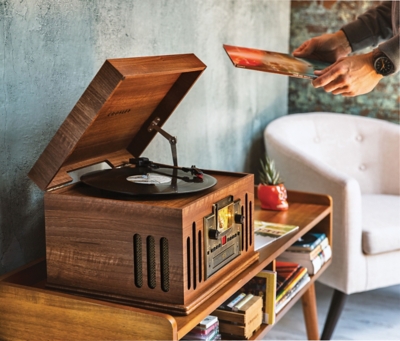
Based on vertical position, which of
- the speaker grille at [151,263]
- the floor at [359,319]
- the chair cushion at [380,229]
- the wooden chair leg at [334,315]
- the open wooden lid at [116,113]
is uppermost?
the open wooden lid at [116,113]

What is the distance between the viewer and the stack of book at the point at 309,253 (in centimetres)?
220

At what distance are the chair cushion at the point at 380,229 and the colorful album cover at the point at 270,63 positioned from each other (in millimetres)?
820

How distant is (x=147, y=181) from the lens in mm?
1518

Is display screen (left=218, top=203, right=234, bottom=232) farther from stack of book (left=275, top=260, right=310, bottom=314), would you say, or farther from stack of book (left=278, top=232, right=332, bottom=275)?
stack of book (left=278, top=232, right=332, bottom=275)

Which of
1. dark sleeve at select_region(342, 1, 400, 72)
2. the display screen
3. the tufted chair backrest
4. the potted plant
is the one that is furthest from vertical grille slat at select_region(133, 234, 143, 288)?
the tufted chair backrest

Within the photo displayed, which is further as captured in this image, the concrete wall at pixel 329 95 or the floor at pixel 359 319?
the concrete wall at pixel 329 95

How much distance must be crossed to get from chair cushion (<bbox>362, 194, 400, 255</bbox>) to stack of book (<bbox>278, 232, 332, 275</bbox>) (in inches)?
13.7

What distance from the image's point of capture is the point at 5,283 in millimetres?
1484

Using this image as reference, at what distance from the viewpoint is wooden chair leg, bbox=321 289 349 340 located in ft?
8.66

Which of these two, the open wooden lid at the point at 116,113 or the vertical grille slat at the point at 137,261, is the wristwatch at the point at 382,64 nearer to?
the open wooden lid at the point at 116,113

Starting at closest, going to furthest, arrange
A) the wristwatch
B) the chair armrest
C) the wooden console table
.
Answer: the wooden console table → the wristwatch → the chair armrest

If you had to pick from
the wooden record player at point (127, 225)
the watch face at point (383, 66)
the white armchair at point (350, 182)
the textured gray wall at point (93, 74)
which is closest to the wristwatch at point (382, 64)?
the watch face at point (383, 66)

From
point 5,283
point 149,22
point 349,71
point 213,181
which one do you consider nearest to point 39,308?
point 5,283

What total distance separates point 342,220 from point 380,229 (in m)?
0.18
